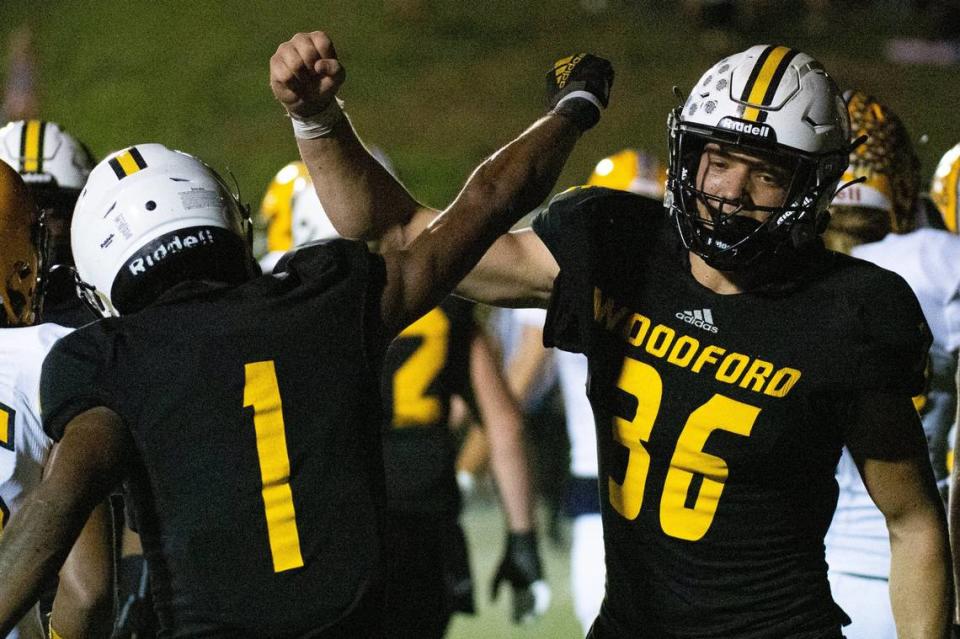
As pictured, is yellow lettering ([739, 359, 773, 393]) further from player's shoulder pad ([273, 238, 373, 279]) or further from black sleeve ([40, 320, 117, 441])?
black sleeve ([40, 320, 117, 441])

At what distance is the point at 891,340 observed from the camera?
2.60m

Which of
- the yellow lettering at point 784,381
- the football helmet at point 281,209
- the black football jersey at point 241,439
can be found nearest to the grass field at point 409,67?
the football helmet at point 281,209

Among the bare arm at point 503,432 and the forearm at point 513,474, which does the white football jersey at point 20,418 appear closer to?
the bare arm at point 503,432

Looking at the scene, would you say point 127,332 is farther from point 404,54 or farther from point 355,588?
point 404,54

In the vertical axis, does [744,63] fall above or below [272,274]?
above

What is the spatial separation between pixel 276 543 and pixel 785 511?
1054mm

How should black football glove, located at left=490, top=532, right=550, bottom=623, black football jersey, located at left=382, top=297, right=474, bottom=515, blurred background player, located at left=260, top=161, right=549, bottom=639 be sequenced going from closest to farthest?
1. blurred background player, located at left=260, top=161, right=549, bottom=639
2. black football jersey, located at left=382, top=297, right=474, bottom=515
3. black football glove, located at left=490, top=532, right=550, bottom=623

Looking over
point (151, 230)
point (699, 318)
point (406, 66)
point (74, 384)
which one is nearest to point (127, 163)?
point (151, 230)

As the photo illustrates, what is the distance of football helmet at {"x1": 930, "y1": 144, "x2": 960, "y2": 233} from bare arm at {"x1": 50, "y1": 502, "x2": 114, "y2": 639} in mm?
3277

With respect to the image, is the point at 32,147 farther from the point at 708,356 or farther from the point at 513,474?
the point at 708,356

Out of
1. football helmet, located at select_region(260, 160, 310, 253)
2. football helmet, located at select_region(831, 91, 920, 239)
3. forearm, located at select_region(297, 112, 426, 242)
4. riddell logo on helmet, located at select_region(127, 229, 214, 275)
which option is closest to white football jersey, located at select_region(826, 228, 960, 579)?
football helmet, located at select_region(831, 91, 920, 239)

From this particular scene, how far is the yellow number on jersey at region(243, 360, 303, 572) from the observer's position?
219 cm

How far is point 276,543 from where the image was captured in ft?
7.26

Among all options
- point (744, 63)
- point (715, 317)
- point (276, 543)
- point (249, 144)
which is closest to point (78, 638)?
point (276, 543)
